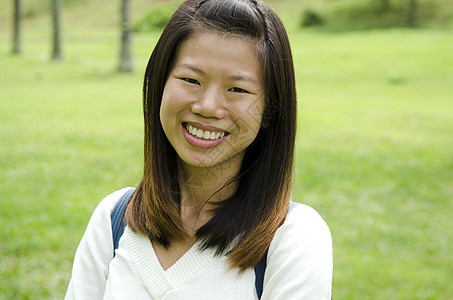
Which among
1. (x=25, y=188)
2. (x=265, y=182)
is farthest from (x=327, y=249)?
(x=25, y=188)

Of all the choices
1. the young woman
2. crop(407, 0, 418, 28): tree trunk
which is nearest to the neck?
the young woman

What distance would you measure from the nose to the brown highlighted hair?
0.14 metres

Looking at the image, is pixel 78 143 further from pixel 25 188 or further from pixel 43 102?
pixel 43 102

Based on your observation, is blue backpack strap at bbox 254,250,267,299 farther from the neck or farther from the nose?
the nose

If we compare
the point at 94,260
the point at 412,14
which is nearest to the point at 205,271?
the point at 94,260

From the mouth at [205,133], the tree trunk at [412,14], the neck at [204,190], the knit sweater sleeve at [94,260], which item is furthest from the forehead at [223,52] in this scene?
the tree trunk at [412,14]

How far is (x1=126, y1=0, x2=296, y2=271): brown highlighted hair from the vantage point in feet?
5.14

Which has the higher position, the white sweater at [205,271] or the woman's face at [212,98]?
the woman's face at [212,98]

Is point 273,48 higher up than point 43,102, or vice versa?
point 273,48

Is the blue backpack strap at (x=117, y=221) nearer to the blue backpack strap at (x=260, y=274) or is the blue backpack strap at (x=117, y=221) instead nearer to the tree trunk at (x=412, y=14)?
the blue backpack strap at (x=260, y=274)

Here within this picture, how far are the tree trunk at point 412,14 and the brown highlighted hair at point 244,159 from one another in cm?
2917

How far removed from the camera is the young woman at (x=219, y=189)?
149 centimetres

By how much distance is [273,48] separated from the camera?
1594mm

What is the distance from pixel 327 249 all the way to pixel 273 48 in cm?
57
